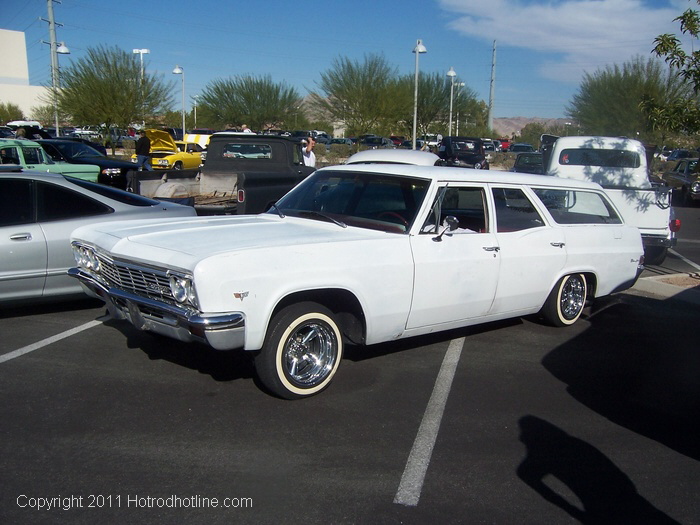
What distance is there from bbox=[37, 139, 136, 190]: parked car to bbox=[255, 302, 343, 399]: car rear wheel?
12.5 m

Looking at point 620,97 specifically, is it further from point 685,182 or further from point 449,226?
point 449,226

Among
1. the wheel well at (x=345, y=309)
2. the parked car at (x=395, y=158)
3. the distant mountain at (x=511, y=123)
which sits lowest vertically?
the wheel well at (x=345, y=309)

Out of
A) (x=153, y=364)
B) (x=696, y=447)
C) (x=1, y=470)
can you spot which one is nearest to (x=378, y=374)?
(x=153, y=364)

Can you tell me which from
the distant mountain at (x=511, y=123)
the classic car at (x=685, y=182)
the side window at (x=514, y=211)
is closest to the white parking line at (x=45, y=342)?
the side window at (x=514, y=211)

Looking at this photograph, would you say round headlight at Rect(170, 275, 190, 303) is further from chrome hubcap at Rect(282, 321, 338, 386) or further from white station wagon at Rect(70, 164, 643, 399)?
chrome hubcap at Rect(282, 321, 338, 386)

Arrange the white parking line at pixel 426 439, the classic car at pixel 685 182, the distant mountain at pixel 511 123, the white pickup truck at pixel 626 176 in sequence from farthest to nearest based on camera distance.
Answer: the distant mountain at pixel 511 123
the classic car at pixel 685 182
the white pickup truck at pixel 626 176
the white parking line at pixel 426 439

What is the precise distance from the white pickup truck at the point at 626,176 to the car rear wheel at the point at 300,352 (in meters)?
6.98

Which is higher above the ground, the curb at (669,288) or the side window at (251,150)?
the side window at (251,150)

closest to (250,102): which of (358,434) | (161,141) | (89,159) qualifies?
(161,141)

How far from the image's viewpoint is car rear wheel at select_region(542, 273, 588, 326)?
6.72 meters

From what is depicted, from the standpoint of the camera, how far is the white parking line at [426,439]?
11.8ft

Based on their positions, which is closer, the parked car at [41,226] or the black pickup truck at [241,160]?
the parked car at [41,226]

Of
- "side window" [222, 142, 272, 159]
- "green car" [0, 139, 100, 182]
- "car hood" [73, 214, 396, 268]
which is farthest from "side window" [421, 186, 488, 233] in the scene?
"green car" [0, 139, 100, 182]

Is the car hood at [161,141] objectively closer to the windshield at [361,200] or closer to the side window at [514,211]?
the windshield at [361,200]
